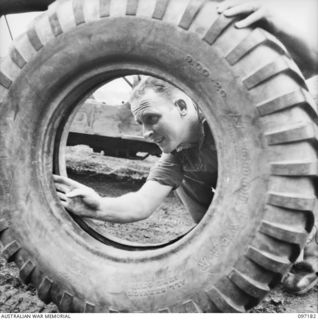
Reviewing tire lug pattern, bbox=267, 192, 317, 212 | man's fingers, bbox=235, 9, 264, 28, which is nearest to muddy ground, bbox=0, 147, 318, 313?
tire lug pattern, bbox=267, 192, 317, 212

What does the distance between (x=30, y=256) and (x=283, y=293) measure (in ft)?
4.13

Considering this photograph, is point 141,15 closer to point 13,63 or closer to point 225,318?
point 13,63

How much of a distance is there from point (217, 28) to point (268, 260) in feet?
2.32

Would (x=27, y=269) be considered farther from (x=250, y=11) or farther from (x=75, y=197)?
(x=250, y=11)

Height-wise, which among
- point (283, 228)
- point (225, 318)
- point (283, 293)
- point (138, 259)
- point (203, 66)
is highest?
point (203, 66)

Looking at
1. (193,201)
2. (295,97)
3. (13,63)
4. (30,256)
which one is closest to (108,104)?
(193,201)

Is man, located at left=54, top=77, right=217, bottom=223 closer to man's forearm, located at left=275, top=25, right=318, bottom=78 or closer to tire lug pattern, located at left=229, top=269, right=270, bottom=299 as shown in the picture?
man's forearm, located at left=275, top=25, right=318, bottom=78

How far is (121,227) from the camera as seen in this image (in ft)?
9.85

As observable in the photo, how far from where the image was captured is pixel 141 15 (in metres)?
1.09

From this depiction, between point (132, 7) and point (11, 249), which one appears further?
point (11, 249)

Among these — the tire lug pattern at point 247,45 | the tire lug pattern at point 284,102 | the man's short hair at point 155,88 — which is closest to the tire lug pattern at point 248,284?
the tire lug pattern at point 284,102

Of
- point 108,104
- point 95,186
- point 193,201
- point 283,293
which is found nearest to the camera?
point 283,293

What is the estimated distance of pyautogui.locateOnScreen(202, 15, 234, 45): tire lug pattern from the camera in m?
1.02

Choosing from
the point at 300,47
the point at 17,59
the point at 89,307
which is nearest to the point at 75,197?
the point at 89,307
